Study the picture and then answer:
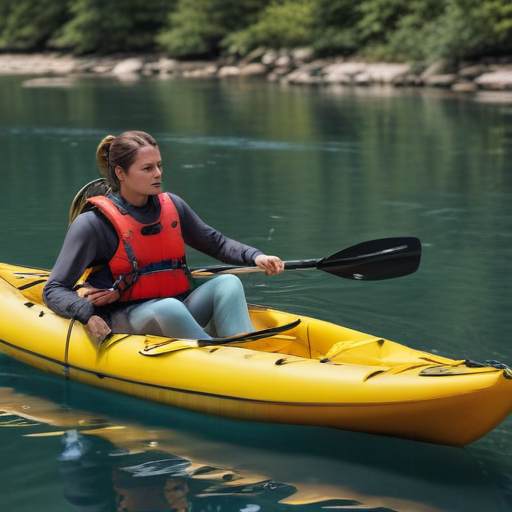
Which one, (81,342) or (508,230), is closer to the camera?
(81,342)

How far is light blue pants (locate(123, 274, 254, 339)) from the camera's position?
388cm

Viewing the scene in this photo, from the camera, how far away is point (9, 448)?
3.61 m

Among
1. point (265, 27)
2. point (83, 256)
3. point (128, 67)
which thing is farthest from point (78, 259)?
point (128, 67)

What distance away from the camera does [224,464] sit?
11.5 ft

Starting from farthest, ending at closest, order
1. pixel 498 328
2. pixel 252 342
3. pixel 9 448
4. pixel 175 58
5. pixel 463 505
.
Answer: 1. pixel 175 58
2. pixel 498 328
3. pixel 252 342
4. pixel 9 448
5. pixel 463 505

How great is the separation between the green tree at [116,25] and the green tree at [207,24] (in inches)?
112

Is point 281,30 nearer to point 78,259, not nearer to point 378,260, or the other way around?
point 378,260

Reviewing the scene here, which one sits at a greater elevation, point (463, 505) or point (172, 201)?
point (172, 201)

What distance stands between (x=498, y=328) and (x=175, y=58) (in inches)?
1158

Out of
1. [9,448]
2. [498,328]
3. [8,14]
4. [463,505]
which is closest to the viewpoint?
[463,505]

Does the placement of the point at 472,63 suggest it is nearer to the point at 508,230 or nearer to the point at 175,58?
the point at 175,58

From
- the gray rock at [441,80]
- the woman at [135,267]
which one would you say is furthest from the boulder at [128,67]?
the woman at [135,267]

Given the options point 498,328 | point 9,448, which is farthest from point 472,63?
point 9,448

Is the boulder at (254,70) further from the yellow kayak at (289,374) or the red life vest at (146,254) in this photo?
the red life vest at (146,254)
